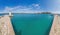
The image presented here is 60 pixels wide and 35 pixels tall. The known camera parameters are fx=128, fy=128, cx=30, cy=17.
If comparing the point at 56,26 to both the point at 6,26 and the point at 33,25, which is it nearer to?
the point at 33,25

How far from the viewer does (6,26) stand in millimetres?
1665

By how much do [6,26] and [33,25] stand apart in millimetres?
357

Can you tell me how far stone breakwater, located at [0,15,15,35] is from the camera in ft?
5.42

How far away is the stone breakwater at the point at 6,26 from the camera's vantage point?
1.65 m

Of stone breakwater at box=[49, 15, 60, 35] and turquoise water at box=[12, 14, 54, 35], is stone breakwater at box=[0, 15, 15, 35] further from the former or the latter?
stone breakwater at box=[49, 15, 60, 35]

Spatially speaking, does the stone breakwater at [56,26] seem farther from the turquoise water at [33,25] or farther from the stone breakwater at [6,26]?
the stone breakwater at [6,26]

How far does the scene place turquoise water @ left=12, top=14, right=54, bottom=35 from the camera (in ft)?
5.56

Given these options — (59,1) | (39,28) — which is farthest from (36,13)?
(59,1)

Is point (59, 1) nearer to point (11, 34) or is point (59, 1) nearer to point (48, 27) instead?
point (48, 27)

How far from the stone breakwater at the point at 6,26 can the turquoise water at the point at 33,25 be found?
0.06 m

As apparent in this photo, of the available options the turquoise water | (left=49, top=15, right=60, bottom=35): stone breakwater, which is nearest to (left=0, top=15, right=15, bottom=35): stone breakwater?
the turquoise water

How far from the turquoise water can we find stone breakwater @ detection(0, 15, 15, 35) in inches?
2.5

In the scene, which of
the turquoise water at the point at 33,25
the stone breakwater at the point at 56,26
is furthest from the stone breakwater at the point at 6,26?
the stone breakwater at the point at 56,26

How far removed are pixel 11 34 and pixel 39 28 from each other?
38 cm
